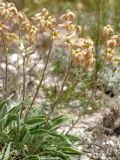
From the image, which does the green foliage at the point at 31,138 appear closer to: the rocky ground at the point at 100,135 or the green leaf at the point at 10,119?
the green leaf at the point at 10,119

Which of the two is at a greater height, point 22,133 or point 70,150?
point 22,133

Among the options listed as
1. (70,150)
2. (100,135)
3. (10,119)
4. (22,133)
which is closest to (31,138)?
(22,133)

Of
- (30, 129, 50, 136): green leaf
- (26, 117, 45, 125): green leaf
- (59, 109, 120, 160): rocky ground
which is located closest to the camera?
(30, 129, 50, 136): green leaf

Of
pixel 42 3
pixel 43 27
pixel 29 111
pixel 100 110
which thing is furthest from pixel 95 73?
pixel 42 3

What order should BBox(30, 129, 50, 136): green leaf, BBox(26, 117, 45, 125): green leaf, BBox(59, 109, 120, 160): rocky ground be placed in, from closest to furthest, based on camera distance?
BBox(30, 129, 50, 136): green leaf → BBox(26, 117, 45, 125): green leaf → BBox(59, 109, 120, 160): rocky ground

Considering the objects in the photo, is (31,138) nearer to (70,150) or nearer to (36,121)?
(36,121)

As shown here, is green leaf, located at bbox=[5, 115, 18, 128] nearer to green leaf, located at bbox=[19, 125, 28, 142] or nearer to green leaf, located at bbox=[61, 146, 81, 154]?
green leaf, located at bbox=[19, 125, 28, 142]

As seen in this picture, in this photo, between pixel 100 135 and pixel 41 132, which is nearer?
pixel 41 132

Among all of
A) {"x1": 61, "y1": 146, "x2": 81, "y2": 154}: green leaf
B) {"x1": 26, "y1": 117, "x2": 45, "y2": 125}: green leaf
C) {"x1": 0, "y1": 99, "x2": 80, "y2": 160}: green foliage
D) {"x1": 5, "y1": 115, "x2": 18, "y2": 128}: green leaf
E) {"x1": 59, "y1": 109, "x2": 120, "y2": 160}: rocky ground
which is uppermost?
{"x1": 5, "y1": 115, "x2": 18, "y2": 128}: green leaf

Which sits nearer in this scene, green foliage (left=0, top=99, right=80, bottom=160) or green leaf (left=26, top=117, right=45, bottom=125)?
green foliage (left=0, top=99, right=80, bottom=160)

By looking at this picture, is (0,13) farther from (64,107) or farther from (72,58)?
(64,107)

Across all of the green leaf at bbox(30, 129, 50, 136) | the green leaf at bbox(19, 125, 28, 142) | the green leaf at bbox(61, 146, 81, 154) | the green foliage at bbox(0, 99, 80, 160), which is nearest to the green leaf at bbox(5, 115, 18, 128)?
the green foliage at bbox(0, 99, 80, 160)
